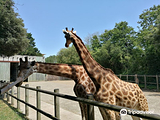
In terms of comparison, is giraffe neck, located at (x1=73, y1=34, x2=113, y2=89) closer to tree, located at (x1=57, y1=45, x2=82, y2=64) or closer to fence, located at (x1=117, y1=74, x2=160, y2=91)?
fence, located at (x1=117, y1=74, x2=160, y2=91)

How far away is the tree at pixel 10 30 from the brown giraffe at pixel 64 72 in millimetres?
Result: 6327

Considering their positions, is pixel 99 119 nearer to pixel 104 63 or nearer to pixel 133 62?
pixel 133 62

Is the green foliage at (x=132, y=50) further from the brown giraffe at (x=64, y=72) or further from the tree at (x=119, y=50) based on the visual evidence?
the brown giraffe at (x=64, y=72)

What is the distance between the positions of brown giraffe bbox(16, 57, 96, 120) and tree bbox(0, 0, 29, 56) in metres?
6.33

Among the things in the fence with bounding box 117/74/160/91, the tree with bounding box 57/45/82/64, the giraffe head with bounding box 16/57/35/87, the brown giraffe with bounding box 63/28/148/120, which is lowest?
the fence with bounding box 117/74/160/91

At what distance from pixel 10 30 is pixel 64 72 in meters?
7.23

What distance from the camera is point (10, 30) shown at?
28.4ft

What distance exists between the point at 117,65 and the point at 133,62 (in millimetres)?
4046

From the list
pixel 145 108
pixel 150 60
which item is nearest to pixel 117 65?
pixel 150 60

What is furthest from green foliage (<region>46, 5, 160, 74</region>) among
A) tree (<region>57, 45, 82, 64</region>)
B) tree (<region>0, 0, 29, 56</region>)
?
tree (<region>0, 0, 29, 56</region>)

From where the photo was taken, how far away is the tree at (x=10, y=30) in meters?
8.26

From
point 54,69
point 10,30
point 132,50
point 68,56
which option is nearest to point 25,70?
point 54,69

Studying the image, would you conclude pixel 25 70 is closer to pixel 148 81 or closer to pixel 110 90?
pixel 110 90

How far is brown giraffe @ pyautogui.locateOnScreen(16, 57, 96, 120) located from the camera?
292cm
